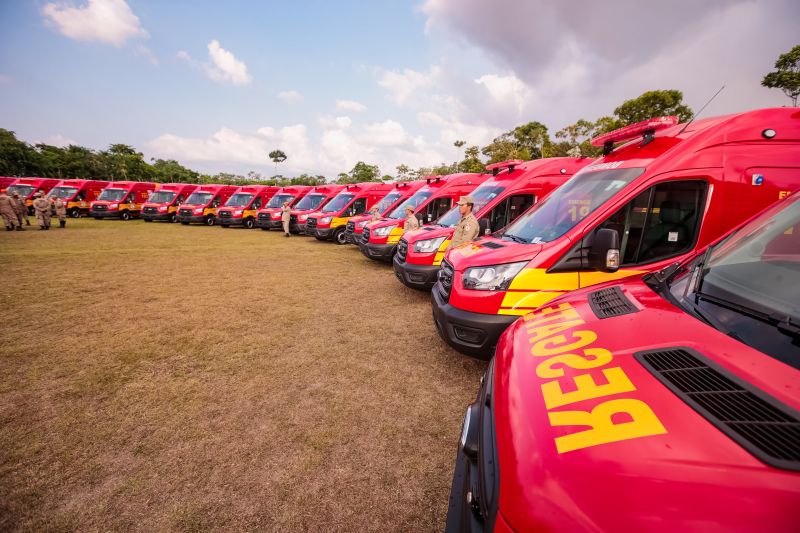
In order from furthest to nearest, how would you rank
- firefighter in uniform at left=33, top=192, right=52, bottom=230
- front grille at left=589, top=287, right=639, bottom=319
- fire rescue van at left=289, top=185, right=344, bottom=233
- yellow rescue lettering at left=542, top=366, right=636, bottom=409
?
fire rescue van at left=289, top=185, right=344, bottom=233 < firefighter in uniform at left=33, top=192, right=52, bottom=230 < front grille at left=589, top=287, right=639, bottom=319 < yellow rescue lettering at left=542, top=366, right=636, bottom=409

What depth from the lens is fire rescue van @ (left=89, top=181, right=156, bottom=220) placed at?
65.5ft

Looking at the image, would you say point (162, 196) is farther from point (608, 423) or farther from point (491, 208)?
point (608, 423)

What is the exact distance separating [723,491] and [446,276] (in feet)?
9.62

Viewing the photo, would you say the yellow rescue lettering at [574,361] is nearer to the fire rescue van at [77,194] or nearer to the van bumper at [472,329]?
the van bumper at [472,329]

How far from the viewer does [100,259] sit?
28.4ft

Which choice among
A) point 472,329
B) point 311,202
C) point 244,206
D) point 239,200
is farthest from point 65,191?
point 472,329

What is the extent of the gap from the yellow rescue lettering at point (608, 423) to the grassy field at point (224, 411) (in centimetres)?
127

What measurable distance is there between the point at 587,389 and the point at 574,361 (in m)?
0.19

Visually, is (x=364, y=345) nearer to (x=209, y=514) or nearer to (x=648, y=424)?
(x=209, y=514)

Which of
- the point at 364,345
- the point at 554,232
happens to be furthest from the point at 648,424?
the point at 364,345

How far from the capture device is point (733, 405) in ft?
3.03

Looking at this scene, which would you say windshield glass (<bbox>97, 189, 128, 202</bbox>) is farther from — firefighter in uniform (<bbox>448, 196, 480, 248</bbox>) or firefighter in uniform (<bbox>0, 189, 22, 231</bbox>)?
firefighter in uniform (<bbox>448, 196, 480, 248</bbox>)

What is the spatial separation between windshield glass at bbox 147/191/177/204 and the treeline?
2371 centimetres

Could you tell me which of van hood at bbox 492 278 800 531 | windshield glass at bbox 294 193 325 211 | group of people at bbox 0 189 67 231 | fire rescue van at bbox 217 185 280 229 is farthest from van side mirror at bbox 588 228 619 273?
group of people at bbox 0 189 67 231
